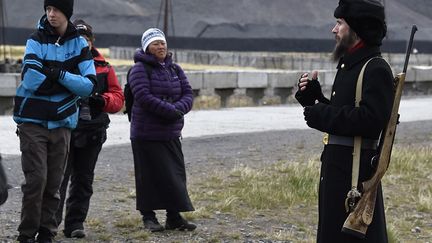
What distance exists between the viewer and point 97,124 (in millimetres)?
8031

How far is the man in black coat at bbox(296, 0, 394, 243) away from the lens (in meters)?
5.43

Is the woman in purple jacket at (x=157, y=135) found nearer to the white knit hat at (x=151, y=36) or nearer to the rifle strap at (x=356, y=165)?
the white knit hat at (x=151, y=36)

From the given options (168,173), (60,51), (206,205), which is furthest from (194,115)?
(60,51)

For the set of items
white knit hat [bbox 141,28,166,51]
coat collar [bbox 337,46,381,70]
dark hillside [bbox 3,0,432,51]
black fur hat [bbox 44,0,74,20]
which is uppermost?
dark hillside [bbox 3,0,432,51]

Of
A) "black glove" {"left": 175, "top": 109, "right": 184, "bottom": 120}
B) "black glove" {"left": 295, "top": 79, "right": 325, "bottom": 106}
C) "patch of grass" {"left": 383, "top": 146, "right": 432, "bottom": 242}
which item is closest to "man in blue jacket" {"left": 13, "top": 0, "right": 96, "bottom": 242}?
"black glove" {"left": 175, "top": 109, "right": 184, "bottom": 120}

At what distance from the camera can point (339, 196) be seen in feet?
18.4

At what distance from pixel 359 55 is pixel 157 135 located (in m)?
3.10

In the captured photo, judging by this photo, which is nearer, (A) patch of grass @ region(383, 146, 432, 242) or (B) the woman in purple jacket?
(B) the woman in purple jacket

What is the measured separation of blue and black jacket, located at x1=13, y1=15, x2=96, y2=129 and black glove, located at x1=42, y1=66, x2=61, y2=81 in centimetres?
2

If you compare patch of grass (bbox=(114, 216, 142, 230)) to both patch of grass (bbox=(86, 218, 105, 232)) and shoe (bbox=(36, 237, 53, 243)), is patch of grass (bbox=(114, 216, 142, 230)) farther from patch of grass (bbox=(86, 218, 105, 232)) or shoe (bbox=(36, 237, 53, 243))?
shoe (bbox=(36, 237, 53, 243))

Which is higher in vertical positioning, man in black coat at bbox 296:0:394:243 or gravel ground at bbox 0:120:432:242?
man in black coat at bbox 296:0:394:243

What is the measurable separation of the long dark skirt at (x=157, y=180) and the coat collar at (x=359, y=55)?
305cm

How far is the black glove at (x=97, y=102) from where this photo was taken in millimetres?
7777

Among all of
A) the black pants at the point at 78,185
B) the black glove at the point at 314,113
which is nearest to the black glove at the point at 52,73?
the black pants at the point at 78,185
